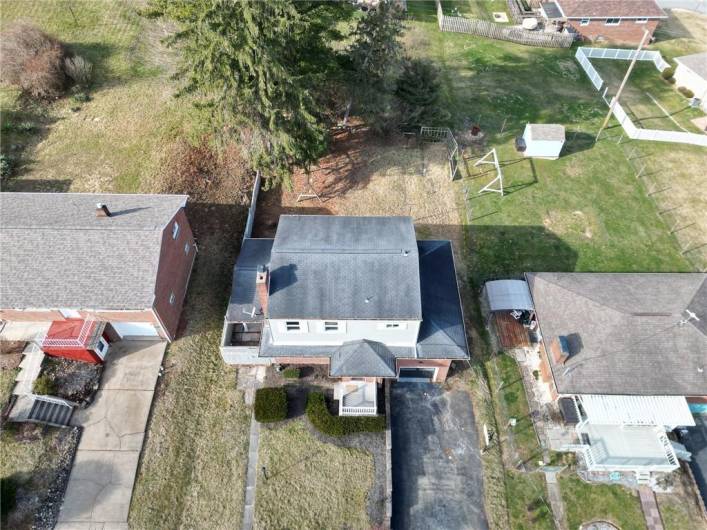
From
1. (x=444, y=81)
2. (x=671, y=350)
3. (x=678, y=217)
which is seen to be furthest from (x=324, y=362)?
(x=444, y=81)

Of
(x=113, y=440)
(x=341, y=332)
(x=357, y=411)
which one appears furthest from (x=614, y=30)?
(x=113, y=440)

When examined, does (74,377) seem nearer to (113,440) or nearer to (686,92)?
(113,440)

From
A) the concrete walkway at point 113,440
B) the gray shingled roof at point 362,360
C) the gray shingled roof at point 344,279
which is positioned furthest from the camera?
the gray shingled roof at point 362,360

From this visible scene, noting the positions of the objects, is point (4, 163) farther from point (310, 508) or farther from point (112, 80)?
A: point (310, 508)

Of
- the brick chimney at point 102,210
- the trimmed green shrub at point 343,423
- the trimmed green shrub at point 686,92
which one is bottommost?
the trimmed green shrub at point 343,423

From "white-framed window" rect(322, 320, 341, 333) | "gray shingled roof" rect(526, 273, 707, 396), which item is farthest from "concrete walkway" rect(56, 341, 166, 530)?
"gray shingled roof" rect(526, 273, 707, 396)

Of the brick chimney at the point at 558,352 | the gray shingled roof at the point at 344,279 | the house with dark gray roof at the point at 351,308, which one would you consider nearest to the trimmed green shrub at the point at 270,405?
the house with dark gray roof at the point at 351,308

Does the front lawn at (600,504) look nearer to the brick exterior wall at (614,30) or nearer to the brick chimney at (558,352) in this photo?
the brick chimney at (558,352)
